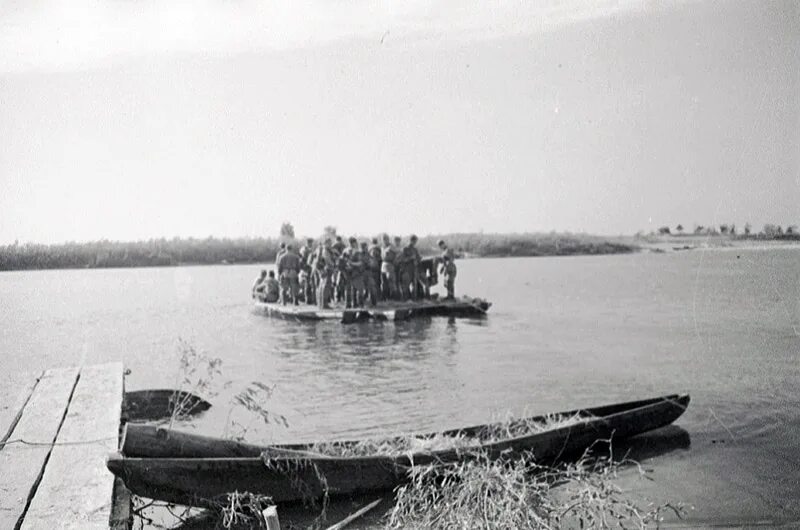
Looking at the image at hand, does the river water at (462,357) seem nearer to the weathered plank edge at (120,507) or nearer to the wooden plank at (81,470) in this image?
the wooden plank at (81,470)

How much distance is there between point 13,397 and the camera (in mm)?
9055

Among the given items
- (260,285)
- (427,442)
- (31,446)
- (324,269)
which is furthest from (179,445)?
(260,285)

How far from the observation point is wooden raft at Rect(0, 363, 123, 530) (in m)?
5.42

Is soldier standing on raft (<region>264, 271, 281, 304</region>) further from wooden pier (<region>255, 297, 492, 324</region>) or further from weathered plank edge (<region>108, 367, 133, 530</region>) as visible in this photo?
weathered plank edge (<region>108, 367, 133, 530</region>)

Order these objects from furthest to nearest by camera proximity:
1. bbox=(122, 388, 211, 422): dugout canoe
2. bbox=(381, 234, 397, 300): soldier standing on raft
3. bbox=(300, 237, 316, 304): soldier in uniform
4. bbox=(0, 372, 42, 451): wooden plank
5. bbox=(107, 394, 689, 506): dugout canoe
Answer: bbox=(300, 237, 316, 304): soldier in uniform
bbox=(381, 234, 397, 300): soldier standing on raft
bbox=(122, 388, 211, 422): dugout canoe
bbox=(0, 372, 42, 451): wooden plank
bbox=(107, 394, 689, 506): dugout canoe

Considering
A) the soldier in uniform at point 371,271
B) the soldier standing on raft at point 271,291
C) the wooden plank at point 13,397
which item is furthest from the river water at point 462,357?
the wooden plank at point 13,397

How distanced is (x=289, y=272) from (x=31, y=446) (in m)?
17.8

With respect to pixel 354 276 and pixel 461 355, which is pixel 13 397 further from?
pixel 354 276

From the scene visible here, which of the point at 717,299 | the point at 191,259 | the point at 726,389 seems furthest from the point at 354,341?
the point at 191,259

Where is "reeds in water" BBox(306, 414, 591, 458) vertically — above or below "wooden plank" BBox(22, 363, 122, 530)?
below

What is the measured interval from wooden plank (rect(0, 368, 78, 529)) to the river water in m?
1.97

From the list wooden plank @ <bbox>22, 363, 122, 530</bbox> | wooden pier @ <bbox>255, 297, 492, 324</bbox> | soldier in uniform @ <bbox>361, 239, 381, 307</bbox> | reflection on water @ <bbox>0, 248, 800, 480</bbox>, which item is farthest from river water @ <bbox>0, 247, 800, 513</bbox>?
wooden plank @ <bbox>22, 363, 122, 530</bbox>

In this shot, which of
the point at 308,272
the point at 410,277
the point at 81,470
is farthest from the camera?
the point at 308,272

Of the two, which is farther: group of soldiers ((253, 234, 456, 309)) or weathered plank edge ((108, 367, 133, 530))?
group of soldiers ((253, 234, 456, 309))
